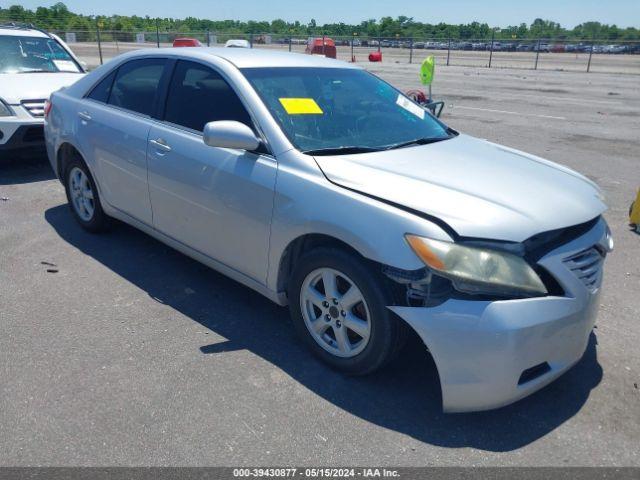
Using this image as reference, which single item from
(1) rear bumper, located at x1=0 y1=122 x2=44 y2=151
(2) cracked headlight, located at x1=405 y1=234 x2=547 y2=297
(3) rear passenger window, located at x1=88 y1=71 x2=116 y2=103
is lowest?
(1) rear bumper, located at x1=0 y1=122 x2=44 y2=151

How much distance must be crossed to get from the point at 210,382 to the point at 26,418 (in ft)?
2.99

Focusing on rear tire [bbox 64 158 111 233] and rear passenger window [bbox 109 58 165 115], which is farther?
rear tire [bbox 64 158 111 233]

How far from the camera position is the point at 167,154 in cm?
401

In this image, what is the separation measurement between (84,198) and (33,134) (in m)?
2.49

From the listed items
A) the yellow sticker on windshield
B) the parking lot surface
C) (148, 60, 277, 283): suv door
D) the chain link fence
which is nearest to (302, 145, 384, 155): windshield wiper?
(148, 60, 277, 283): suv door

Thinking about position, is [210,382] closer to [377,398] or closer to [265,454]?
[265,454]

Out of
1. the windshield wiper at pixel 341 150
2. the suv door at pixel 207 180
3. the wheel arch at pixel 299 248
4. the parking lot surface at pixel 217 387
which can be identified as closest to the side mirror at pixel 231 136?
the suv door at pixel 207 180

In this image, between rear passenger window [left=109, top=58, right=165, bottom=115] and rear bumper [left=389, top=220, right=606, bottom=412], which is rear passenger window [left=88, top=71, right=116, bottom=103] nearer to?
rear passenger window [left=109, top=58, right=165, bottom=115]

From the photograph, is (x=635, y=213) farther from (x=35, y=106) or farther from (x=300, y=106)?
(x=35, y=106)

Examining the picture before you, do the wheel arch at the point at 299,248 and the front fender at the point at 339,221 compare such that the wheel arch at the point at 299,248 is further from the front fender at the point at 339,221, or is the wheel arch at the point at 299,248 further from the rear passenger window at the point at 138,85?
the rear passenger window at the point at 138,85

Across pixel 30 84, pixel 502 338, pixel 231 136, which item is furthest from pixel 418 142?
pixel 30 84

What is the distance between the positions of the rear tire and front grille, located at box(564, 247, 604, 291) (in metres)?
3.85

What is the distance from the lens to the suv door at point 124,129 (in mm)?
4332

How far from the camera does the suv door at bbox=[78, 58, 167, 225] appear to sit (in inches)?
171
